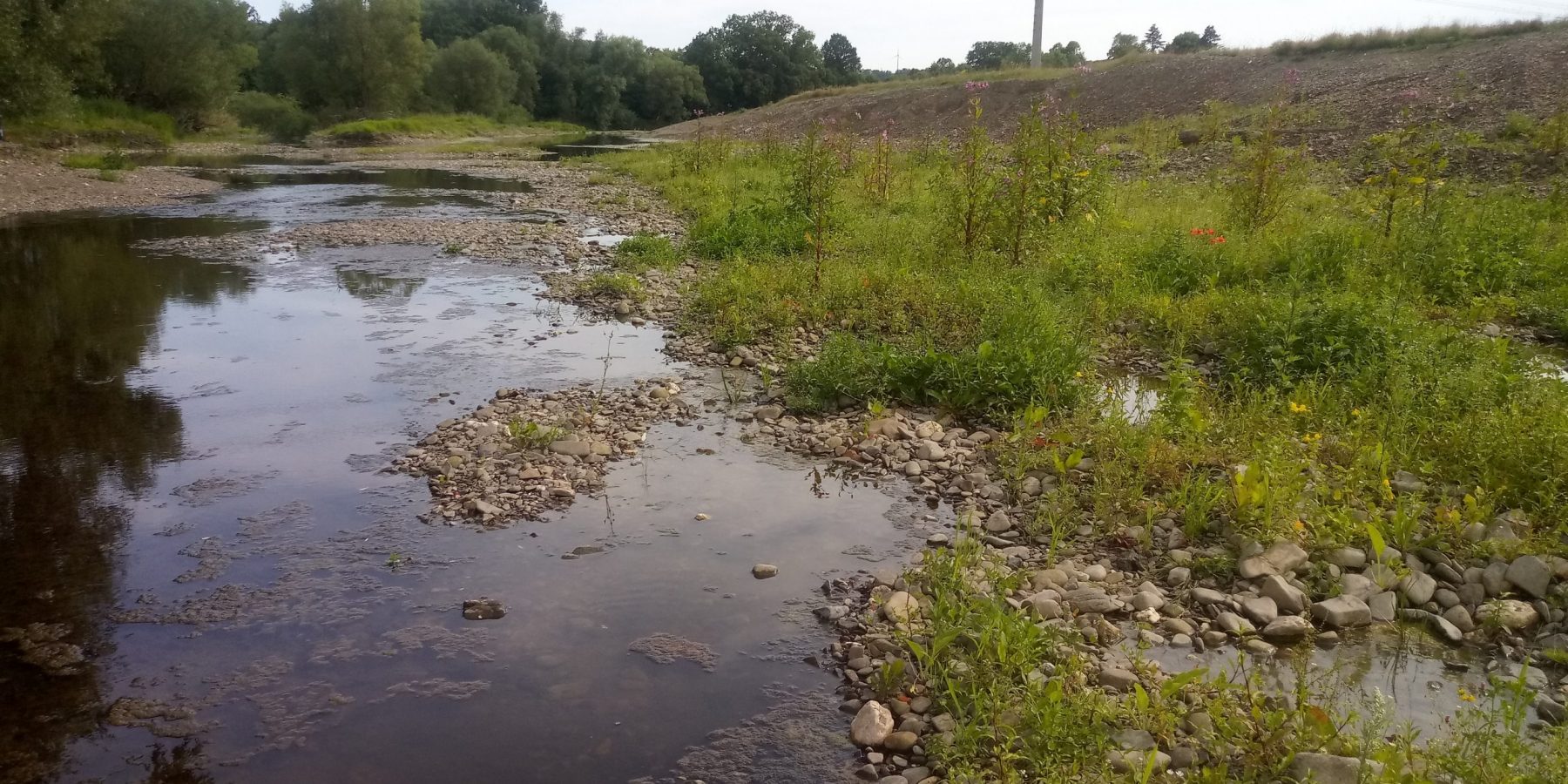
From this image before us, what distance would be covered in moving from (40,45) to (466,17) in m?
68.4

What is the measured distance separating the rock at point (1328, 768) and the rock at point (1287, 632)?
109 centimetres

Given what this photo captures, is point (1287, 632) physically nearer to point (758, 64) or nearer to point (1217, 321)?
point (1217, 321)

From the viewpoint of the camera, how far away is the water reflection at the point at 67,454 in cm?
372

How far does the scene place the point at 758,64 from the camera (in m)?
91.8

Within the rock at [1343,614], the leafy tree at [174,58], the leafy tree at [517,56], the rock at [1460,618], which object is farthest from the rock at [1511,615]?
the leafy tree at [517,56]

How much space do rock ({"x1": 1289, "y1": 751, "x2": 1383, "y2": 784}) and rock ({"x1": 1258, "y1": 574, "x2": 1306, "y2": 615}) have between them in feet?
4.36

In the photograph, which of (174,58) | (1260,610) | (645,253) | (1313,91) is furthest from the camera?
(174,58)

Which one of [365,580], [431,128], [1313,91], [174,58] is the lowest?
[365,580]

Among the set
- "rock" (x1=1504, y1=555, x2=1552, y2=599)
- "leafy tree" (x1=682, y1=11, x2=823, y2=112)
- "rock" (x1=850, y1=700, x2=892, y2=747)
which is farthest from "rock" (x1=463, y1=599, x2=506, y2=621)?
"leafy tree" (x1=682, y1=11, x2=823, y2=112)

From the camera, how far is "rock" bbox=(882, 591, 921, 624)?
427 cm

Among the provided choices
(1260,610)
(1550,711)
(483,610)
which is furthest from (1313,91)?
(483,610)

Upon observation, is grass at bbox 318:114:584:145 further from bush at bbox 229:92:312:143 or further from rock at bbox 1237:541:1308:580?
rock at bbox 1237:541:1308:580

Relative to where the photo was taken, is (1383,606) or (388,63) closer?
(1383,606)

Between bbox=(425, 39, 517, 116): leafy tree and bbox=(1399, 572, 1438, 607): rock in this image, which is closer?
bbox=(1399, 572, 1438, 607): rock
